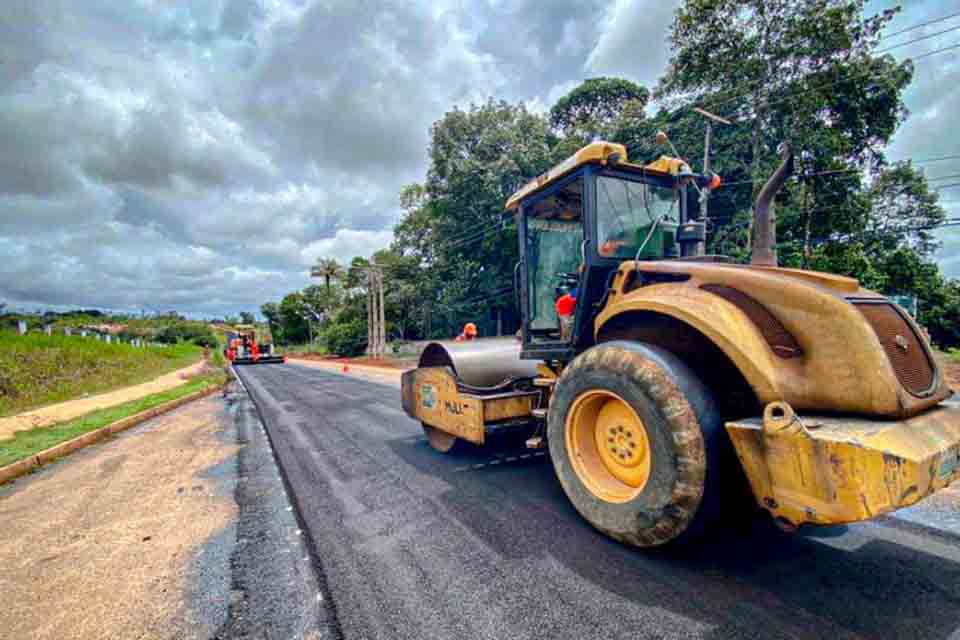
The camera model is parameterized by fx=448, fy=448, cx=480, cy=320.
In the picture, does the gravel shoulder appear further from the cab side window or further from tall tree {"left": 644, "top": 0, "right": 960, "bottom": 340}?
tall tree {"left": 644, "top": 0, "right": 960, "bottom": 340}

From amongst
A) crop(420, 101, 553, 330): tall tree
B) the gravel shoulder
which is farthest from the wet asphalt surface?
crop(420, 101, 553, 330): tall tree

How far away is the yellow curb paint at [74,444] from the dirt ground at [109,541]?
0.20 meters

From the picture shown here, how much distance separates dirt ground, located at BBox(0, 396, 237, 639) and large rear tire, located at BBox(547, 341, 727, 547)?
6.99ft

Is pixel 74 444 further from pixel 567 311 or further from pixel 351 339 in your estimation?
pixel 351 339

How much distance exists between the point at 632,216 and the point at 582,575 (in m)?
2.50

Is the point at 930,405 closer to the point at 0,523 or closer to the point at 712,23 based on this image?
the point at 0,523

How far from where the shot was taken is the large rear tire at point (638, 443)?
220cm

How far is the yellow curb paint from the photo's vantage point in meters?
4.95

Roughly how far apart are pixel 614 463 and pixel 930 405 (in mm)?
1565

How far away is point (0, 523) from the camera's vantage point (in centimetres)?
362

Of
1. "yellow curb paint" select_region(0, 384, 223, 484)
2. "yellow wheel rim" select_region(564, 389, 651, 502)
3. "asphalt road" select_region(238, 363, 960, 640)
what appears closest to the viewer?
"asphalt road" select_region(238, 363, 960, 640)

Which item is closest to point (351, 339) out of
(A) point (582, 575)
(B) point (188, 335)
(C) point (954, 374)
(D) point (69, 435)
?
(D) point (69, 435)

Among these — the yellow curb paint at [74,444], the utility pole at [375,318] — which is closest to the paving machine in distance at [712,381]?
the yellow curb paint at [74,444]

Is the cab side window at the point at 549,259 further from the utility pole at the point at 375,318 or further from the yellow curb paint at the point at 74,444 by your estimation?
the utility pole at the point at 375,318
